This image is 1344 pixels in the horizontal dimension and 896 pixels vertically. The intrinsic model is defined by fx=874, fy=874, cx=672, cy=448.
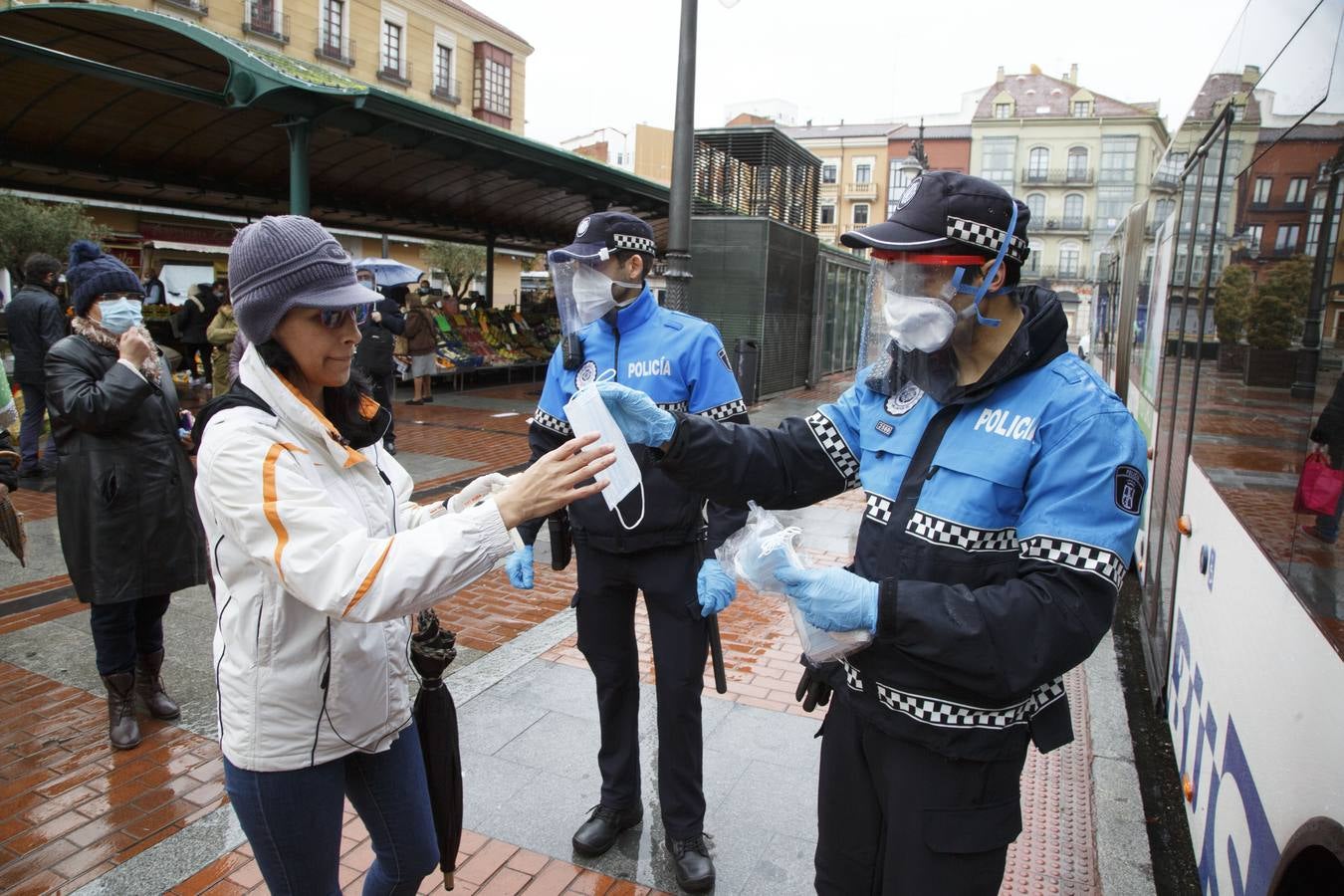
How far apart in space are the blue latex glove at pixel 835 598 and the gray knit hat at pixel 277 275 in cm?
114

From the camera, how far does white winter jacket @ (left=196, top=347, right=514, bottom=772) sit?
1.73 m

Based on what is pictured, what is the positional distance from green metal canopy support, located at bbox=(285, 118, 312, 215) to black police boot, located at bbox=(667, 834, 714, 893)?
24.5ft

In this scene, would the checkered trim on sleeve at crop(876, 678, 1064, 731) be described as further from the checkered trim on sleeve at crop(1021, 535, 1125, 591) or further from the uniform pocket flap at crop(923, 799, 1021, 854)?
Result: the checkered trim on sleeve at crop(1021, 535, 1125, 591)

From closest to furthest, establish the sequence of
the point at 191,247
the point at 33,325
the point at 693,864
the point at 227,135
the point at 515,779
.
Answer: the point at 693,864, the point at 515,779, the point at 33,325, the point at 227,135, the point at 191,247

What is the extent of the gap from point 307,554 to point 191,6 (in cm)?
2966

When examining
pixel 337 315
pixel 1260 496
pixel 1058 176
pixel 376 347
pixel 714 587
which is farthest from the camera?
pixel 1058 176

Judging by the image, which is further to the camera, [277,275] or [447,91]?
[447,91]

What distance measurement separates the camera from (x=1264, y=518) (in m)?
2.34

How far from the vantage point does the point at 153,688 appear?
12.9ft

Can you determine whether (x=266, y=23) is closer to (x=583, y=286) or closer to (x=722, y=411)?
(x=583, y=286)

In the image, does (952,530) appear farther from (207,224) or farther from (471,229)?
Result: (207,224)

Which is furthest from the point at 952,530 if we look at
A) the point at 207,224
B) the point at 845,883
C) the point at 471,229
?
the point at 207,224

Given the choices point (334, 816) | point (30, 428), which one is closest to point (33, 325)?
point (30, 428)

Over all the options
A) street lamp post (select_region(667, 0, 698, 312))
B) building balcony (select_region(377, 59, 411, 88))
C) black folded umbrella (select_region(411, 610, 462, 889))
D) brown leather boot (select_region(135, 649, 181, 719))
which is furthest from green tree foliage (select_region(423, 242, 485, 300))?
black folded umbrella (select_region(411, 610, 462, 889))
